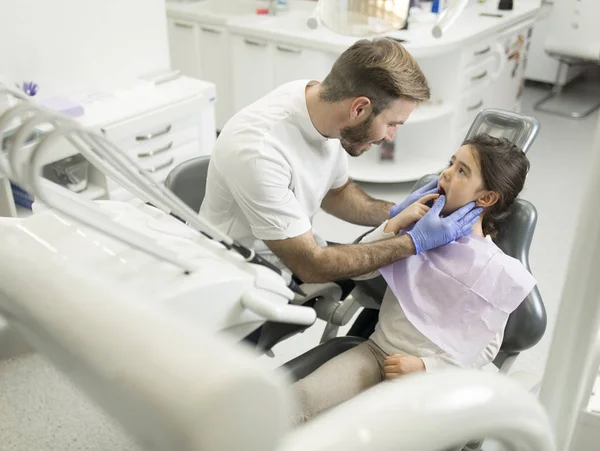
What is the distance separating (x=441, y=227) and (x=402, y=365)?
334 mm

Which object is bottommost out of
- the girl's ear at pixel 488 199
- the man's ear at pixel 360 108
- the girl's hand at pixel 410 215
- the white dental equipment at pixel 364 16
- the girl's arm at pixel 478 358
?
the girl's arm at pixel 478 358

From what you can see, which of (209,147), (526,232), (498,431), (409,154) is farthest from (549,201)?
(498,431)

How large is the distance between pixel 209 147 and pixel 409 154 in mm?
1221

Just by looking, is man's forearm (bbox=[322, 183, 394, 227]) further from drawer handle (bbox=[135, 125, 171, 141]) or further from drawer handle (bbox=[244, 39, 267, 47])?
drawer handle (bbox=[244, 39, 267, 47])

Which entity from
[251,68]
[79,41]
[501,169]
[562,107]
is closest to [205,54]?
[251,68]

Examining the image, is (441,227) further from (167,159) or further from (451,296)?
(167,159)

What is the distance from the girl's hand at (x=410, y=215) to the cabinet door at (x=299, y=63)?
5.73 feet

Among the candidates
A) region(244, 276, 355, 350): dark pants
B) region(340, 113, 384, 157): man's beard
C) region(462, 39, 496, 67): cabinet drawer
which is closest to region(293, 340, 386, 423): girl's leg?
region(244, 276, 355, 350): dark pants

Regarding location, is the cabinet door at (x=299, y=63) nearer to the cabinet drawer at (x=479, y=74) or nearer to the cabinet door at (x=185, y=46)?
the cabinet door at (x=185, y=46)

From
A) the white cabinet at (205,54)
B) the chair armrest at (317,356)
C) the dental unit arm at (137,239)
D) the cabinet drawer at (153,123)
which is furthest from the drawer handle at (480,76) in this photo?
the dental unit arm at (137,239)

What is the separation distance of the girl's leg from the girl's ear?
43cm

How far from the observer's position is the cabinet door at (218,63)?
146 inches

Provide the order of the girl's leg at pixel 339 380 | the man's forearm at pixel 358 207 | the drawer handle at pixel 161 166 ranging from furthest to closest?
the drawer handle at pixel 161 166 < the man's forearm at pixel 358 207 < the girl's leg at pixel 339 380

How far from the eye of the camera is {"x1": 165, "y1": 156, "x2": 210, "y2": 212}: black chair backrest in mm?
1758
